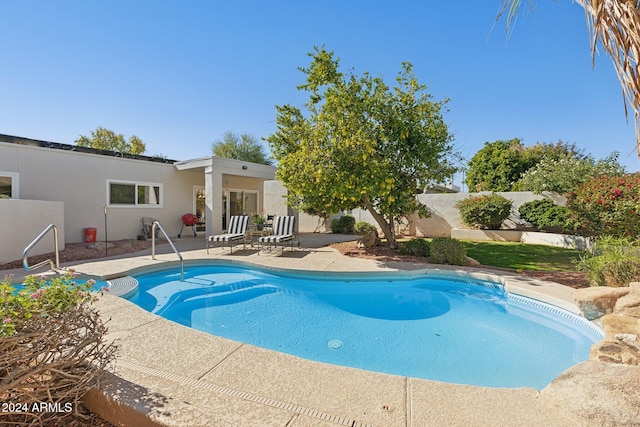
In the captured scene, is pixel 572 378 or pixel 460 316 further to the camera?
pixel 460 316

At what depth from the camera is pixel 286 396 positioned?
265cm

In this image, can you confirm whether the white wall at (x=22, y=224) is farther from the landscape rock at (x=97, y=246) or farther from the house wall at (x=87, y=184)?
the landscape rock at (x=97, y=246)

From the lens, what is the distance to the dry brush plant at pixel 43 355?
6.62 feet

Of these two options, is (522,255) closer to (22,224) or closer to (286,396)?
(286,396)

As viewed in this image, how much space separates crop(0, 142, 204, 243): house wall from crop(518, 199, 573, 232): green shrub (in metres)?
18.1

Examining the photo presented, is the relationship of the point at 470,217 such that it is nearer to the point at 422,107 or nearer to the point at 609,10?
the point at 422,107

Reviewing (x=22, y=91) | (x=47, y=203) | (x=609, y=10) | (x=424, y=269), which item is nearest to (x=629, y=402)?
(x=609, y=10)

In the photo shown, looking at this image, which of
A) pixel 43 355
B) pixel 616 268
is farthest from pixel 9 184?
pixel 616 268

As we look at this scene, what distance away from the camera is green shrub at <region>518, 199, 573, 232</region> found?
43.4 ft

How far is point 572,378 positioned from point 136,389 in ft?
12.8

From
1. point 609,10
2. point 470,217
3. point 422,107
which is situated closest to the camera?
point 609,10

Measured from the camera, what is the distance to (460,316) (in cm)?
642

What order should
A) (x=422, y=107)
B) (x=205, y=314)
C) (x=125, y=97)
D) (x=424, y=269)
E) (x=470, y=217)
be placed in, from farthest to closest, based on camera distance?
(x=470, y=217)
(x=125, y=97)
(x=422, y=107)
(x=424, y=269)
(x=205, y=314)

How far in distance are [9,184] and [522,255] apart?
1896 centimetres
